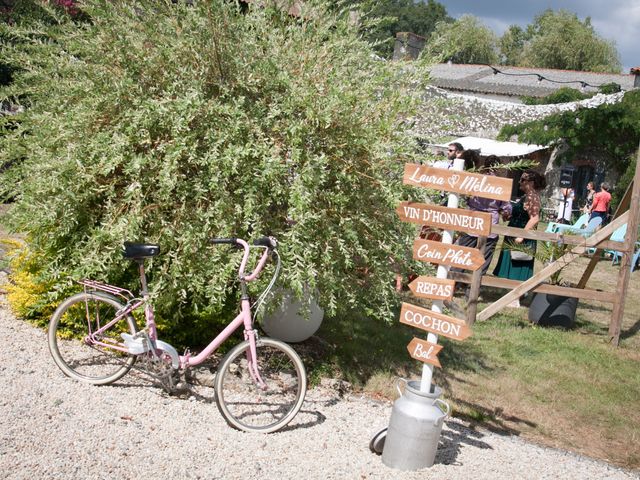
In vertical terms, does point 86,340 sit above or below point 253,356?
below

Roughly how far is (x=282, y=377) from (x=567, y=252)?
4.36 m

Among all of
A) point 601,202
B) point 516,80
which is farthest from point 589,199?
point 516,80

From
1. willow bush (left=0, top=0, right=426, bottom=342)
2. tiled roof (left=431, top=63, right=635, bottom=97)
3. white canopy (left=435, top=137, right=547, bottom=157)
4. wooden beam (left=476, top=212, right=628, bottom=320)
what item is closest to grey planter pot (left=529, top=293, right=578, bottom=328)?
wooden beam (left=476, top=212, right=628, bottom=320)

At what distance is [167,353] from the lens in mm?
4781

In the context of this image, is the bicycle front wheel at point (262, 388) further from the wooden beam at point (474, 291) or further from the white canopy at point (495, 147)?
the white canopy at point (495, 147)

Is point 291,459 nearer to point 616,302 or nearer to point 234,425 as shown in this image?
point 234,425

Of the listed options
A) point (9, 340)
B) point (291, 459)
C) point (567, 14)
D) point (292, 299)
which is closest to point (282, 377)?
point (292, 299)

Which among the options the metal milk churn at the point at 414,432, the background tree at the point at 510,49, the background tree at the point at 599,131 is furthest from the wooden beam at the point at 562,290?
the background tree at the point at 510,49

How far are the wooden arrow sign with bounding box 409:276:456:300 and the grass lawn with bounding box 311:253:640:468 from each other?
5.47ft

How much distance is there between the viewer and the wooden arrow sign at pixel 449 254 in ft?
14.1

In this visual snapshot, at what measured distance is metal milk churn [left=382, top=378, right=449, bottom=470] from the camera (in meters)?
4.28

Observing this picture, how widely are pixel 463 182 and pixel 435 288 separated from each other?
2.18ft

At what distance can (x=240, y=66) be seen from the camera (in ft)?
17.7

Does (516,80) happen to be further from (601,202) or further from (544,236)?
(544,236)
